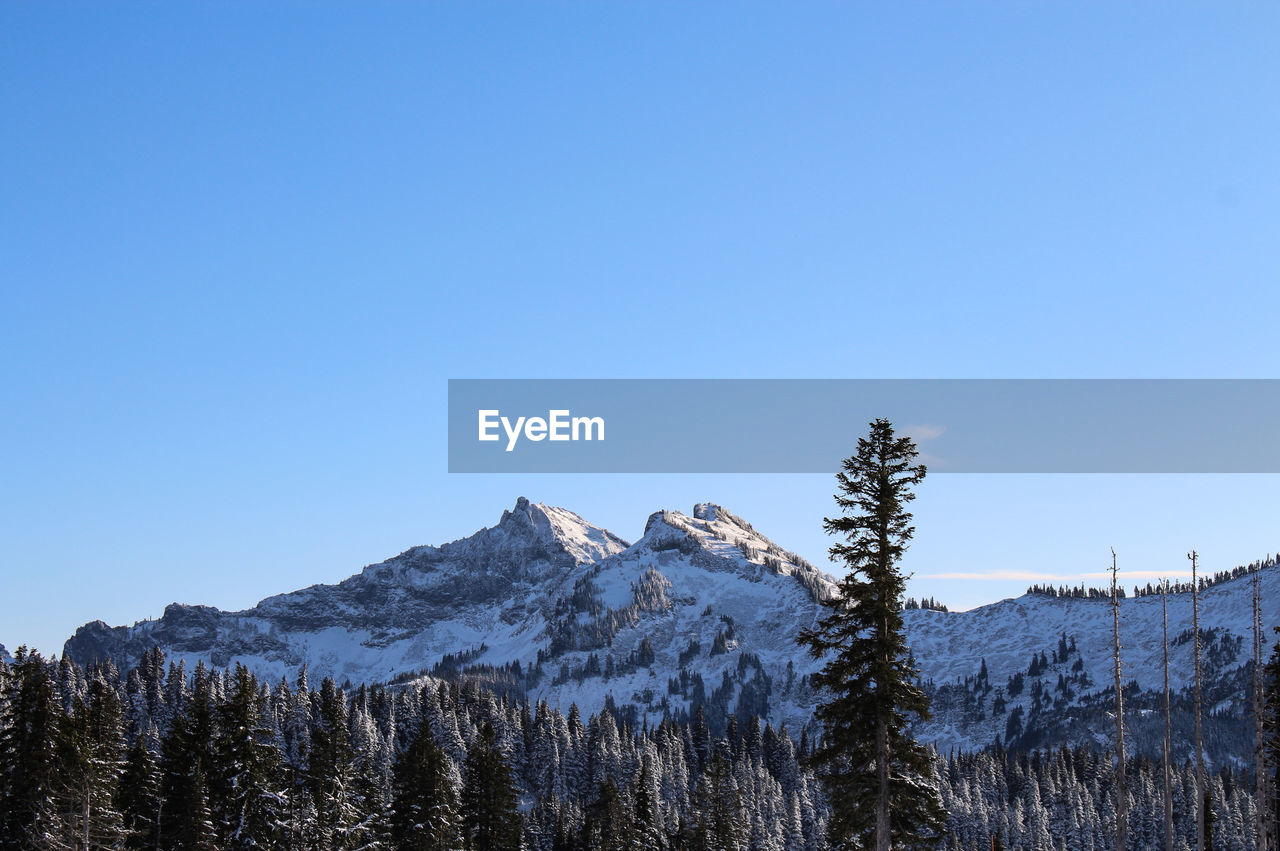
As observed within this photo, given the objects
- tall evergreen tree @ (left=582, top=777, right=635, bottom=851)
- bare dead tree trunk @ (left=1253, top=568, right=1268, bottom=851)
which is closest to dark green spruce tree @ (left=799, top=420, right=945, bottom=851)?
bare dead tree trunk @ (left=1253, top=568, right=1268, bottom=851)

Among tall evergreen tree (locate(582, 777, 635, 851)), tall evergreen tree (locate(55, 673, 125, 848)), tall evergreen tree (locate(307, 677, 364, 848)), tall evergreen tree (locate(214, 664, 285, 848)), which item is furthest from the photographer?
tall evergreen tree (locate(582, 777, 635, 851))

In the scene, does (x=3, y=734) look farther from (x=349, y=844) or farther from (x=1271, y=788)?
(x=1271, y=788)

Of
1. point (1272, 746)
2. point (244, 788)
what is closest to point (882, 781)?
point (1272, 746)

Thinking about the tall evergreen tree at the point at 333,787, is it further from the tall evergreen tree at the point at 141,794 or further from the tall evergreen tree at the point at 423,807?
the tall evergreen tree at the point at 141,794

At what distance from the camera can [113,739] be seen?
78688 millimetres

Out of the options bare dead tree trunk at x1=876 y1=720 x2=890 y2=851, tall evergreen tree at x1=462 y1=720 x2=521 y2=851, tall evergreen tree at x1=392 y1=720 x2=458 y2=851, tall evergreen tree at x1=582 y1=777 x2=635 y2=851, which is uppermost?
bare dead tree trunk at x1=876 y1=720 x2=890 y2=851

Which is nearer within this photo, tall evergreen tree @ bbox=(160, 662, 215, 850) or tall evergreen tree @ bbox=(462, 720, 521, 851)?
tall evergreen tree @ bbox=(160, 662, 215, 850)

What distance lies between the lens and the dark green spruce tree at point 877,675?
111 ft

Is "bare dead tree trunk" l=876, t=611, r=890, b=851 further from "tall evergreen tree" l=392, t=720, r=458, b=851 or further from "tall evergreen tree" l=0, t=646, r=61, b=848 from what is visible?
"tall evergreen tree" l=392, t=720, r=458, b=851

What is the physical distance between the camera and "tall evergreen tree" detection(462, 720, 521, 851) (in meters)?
82.3

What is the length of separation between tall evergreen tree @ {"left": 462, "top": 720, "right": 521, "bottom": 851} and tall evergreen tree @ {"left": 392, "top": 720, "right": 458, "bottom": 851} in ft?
37.0

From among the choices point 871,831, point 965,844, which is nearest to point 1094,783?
point 965,844

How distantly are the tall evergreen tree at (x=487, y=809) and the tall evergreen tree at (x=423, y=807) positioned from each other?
37.0ft

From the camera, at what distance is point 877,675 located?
1336 inches
